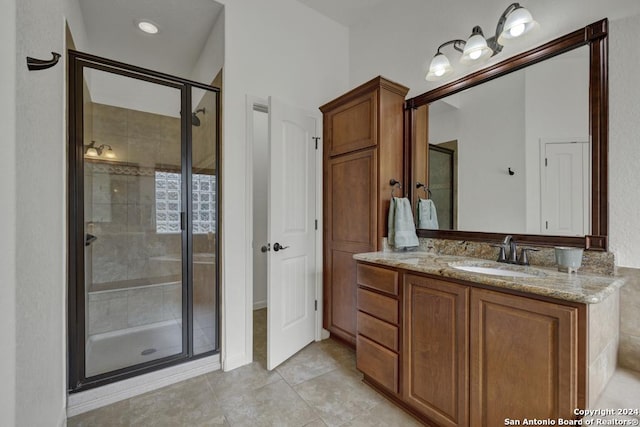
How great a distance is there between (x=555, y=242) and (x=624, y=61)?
0.88 m

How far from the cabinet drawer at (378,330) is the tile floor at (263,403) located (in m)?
0.37

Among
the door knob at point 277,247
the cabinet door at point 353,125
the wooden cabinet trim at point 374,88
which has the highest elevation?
the wooden cabinet trim at point 374,88

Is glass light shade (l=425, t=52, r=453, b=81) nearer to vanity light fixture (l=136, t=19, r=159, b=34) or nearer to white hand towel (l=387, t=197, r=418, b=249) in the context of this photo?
white hand towel (l=387, t=197, r=418, b=249)

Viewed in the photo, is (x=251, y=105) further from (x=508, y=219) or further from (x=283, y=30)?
(x=508, y=219)

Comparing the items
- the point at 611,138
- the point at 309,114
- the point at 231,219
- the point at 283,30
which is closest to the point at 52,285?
the point at 231,219

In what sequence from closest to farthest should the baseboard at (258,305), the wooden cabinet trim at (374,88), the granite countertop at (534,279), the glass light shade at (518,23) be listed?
1. the granite countertop at (534,279)
2. the glass light shade at (518,23)
3. the wooden cabinet trim at (374,88)
4. the baseboard at (258,305)

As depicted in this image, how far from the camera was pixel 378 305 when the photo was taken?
5.68 ft

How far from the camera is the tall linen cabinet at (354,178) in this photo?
206cm

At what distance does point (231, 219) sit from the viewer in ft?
6.91

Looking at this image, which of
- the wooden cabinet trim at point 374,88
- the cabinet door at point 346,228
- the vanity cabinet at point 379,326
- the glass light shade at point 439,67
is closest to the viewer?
the vanity cabinet at point 379,326

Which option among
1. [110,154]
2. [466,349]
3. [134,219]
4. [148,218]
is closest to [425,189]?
[466,349]

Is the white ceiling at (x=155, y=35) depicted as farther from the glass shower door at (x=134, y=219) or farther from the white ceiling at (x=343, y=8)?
the white ceiling at (x=343, y=8)

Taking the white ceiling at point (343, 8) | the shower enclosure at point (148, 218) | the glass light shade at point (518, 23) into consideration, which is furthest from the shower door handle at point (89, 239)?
the glass light shade at point (518, 23)

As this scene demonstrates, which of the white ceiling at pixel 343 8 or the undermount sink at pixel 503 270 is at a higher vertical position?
the white ceiling at pixel 343 8
